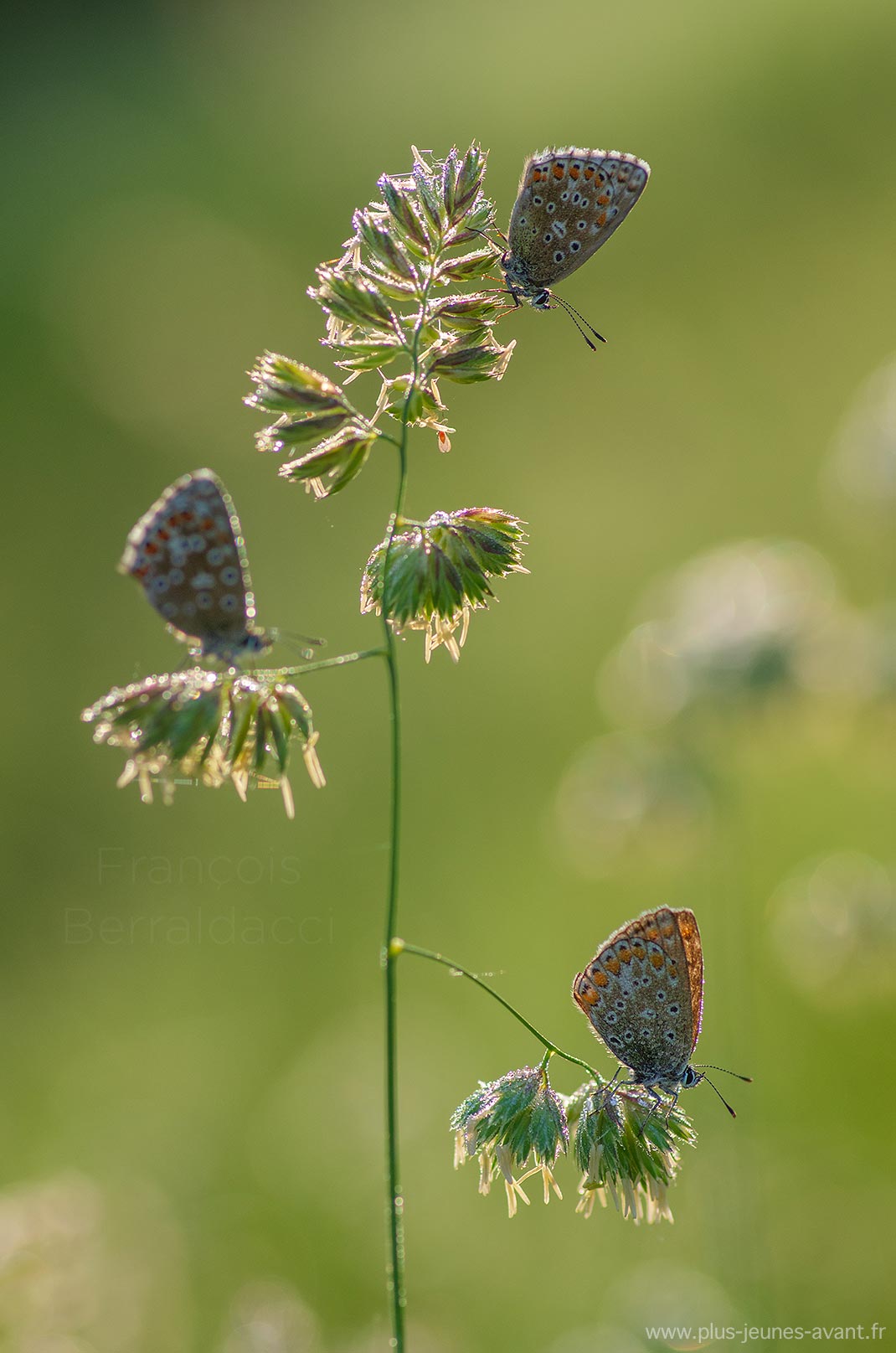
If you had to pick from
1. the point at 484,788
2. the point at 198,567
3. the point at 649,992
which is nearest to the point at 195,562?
the point at 198,567

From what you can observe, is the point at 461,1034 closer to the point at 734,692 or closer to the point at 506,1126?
the point at 734,692

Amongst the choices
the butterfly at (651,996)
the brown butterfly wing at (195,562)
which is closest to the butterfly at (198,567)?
the brown butterfly wing at (195,562)

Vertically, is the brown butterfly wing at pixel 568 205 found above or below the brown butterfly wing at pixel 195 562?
above

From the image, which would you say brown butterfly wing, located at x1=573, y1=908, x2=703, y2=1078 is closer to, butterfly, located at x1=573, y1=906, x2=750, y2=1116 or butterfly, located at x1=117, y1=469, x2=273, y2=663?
butterfly, located at x1=573, y1=906, x2=750, y2=1116

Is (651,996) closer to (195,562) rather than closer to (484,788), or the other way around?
(195,562)

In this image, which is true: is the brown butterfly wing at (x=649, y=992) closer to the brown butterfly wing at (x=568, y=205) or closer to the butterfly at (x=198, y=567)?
the butterfly at (x=198, y=567)

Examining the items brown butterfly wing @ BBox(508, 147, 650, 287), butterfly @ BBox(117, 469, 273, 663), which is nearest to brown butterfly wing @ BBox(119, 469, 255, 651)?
butterfly @ BBox(117, 469, 273, 663)
